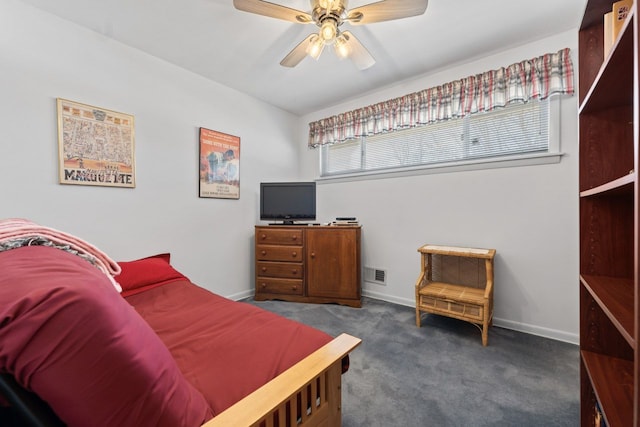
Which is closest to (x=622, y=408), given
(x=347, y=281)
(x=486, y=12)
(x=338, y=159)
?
(x=347, y=281)

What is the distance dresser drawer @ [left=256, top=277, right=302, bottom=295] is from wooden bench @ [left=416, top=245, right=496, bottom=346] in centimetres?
130

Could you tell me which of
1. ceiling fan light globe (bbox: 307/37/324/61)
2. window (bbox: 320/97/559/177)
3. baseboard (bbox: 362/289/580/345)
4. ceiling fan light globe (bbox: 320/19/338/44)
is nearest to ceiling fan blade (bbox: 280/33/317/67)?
ceiling fan light globe (bbox: 307/37/324/61)

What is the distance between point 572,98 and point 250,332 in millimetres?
2811

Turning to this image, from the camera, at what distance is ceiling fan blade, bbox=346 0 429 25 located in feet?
4.77

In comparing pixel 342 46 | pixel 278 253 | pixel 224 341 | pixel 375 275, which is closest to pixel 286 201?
pixel 278 253

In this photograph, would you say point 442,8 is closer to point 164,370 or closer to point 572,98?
point 572,98

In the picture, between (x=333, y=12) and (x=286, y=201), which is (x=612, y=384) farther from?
(x=286, y=201)

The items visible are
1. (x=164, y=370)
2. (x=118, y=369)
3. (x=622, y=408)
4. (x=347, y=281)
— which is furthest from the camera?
(x=347, y=281)

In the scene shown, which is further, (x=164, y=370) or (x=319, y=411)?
(x=319, y=411)

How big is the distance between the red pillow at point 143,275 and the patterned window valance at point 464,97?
92.6 inches

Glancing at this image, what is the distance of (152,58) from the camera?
240cm

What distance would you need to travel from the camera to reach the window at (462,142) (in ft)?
7.39

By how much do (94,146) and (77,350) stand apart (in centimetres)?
223

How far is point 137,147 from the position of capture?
2328mm
